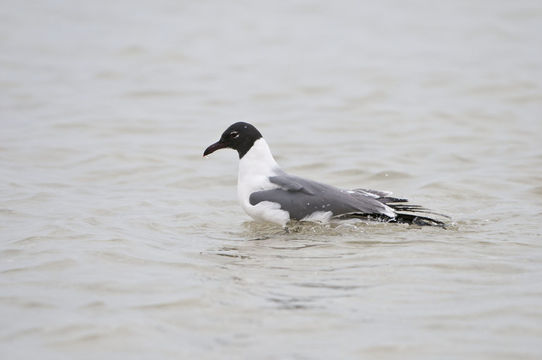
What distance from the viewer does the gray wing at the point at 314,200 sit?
295 inches

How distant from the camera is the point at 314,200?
7590 millimetres

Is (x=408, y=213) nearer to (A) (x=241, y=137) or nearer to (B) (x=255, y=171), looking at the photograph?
(B) (x=255, y=171)

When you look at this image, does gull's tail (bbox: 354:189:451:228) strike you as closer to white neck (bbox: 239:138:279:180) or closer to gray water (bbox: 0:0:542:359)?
gray water (bbox: 0:0:542:359)

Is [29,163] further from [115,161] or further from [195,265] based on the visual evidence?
[195,265]

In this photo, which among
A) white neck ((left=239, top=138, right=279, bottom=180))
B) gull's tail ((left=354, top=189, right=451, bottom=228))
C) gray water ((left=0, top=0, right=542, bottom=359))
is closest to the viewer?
gray water ((left=0, top=0, right=542, bottom=359))

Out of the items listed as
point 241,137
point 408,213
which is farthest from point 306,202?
point 241,137

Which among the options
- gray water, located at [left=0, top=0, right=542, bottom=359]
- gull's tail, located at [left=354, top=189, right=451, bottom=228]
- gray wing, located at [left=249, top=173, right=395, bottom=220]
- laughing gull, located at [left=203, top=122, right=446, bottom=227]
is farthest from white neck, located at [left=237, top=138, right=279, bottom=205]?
gull's tail, located at [left=354, top=189, right=451, bottom=228]

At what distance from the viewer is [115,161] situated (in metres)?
10.8

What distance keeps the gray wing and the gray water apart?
0.60 ft

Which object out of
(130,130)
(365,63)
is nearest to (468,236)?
(130,130)

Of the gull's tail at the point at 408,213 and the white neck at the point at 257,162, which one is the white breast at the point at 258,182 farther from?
the gull's tail at the point at 408,213

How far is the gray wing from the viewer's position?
750 cm

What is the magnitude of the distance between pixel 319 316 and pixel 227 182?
5.03 metres

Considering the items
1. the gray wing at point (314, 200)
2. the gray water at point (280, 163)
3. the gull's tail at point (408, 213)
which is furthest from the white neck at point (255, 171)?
the gull's tail at point (408, 213)
